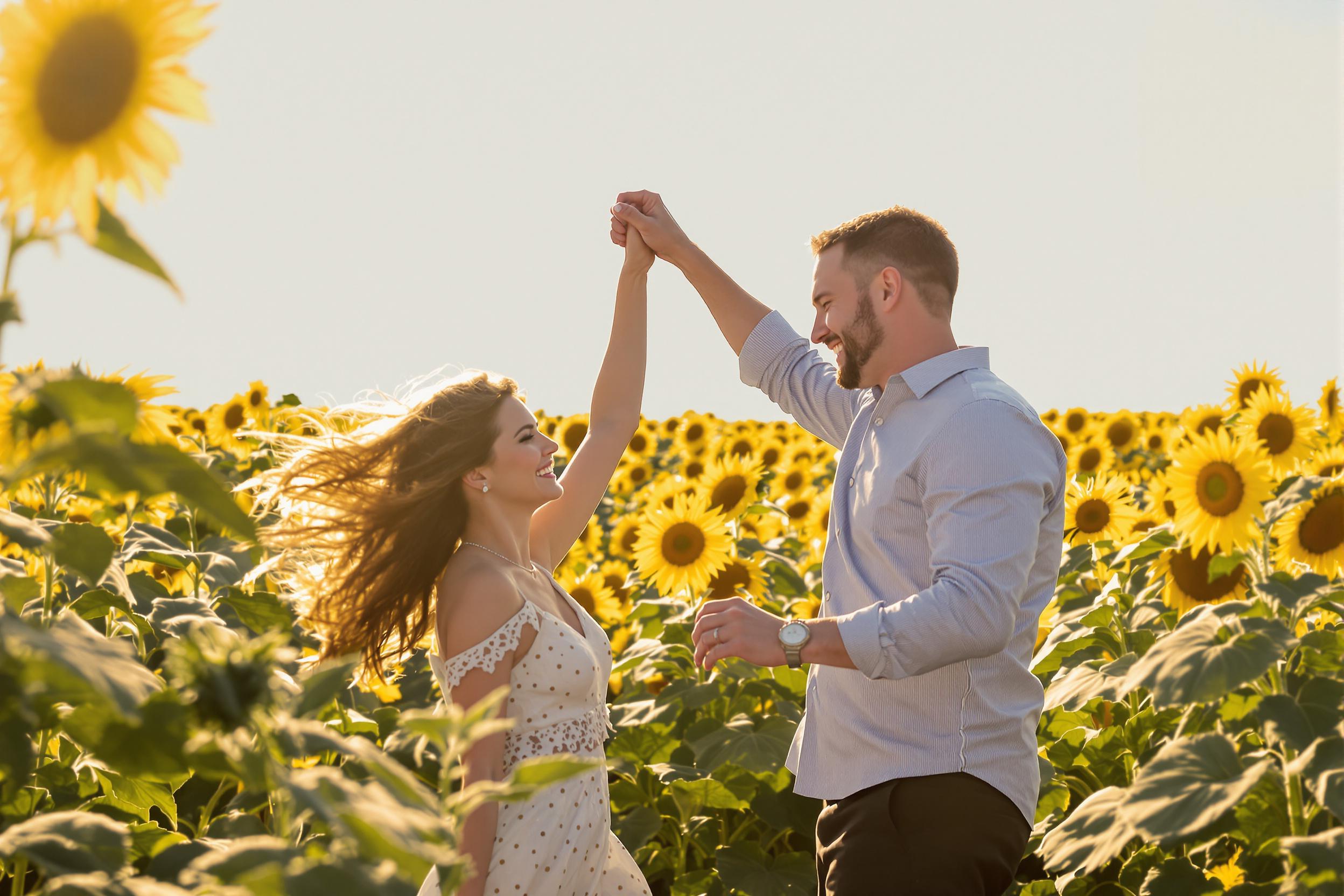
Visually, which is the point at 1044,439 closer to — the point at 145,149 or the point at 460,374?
the point at 460,374

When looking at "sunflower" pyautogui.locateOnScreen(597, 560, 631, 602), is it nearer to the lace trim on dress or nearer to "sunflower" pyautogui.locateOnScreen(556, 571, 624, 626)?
"sunflower" pyautogui.locateOnScreen(556, 571, 624, 626)

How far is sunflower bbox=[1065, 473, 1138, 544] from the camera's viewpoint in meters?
5.75

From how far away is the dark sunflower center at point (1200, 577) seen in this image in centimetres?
423

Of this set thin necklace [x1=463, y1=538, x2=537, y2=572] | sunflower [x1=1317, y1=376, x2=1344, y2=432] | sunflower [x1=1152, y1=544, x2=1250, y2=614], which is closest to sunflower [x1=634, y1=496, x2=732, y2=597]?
sunflower [x1=1152, y1=544, x2=1250, y2=614]

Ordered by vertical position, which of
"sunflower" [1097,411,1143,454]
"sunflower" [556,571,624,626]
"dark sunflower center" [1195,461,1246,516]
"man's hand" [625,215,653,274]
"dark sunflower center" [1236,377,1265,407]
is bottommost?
"sunflower" [556,571,624,626]

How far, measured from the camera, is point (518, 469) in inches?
146

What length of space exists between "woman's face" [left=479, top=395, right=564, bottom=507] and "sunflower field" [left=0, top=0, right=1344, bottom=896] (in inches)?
27.8

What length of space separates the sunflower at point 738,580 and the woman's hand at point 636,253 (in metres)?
2.01

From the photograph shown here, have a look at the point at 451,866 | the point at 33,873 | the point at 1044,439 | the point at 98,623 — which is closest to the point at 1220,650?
the point at 1044,439

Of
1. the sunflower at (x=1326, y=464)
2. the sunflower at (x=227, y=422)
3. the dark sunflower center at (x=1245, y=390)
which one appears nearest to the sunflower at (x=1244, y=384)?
the dark sunflower center at (x=1245, y=390)

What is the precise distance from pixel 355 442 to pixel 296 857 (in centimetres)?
255

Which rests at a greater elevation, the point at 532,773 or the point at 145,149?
the point at 145,149

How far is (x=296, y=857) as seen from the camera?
1.20m

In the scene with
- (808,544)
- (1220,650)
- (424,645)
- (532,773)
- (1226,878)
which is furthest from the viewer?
(808,544)
